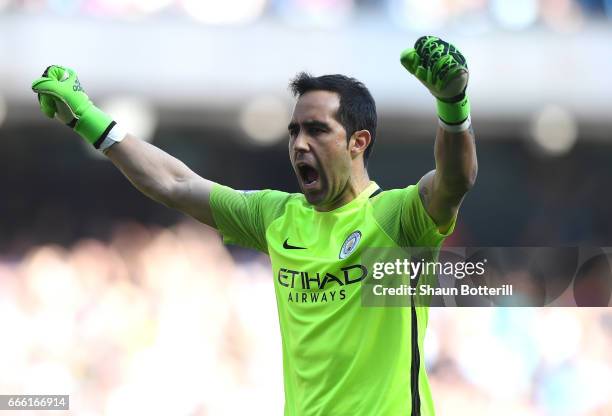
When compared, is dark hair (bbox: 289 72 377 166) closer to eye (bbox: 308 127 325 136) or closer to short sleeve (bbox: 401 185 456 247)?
eye (bbox: 308 127 325 136)

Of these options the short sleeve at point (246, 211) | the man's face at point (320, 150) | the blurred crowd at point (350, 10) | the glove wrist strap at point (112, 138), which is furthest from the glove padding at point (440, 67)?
the blurred crowd at point (350, 10)

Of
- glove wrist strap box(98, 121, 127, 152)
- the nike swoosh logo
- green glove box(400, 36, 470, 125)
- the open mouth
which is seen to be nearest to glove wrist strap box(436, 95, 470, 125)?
green glove box(400, 36, 470, 125)

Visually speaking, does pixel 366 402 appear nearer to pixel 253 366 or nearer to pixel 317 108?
pixel 317 108

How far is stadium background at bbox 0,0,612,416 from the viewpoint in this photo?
8.59 meters

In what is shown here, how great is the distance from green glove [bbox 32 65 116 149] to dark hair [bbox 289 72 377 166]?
0.89 meters

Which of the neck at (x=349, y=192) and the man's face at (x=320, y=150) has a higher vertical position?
→ the man's face at (x=320, y=150)

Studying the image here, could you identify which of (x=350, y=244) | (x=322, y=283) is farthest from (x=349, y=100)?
(x=322, y=283)

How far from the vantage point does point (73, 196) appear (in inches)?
369

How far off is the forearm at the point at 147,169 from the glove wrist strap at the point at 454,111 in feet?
4.58

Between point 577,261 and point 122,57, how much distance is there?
4959 mm

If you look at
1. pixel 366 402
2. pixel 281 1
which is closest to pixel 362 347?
pixel 366 402

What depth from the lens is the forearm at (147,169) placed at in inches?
161

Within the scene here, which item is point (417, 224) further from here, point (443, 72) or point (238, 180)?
point (238, 180)

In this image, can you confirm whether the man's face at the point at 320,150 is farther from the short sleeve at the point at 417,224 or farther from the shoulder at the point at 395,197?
the short sleeve at the point at 417,224
